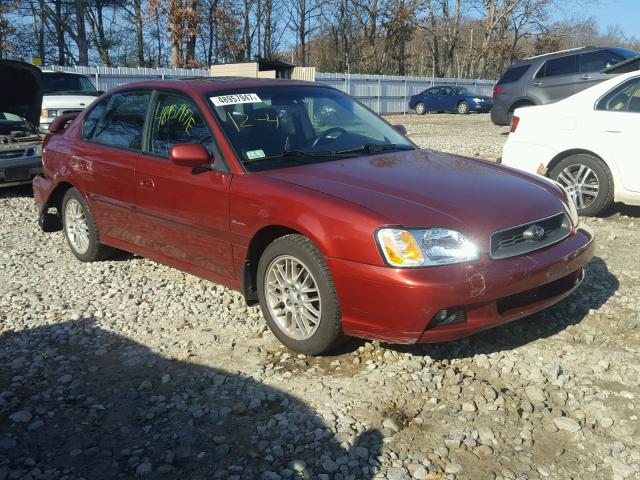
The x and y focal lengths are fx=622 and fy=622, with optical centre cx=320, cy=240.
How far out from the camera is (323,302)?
11.4ft

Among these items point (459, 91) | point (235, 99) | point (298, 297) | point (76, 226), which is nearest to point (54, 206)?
point (76, 226)

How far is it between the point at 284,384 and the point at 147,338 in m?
1.16

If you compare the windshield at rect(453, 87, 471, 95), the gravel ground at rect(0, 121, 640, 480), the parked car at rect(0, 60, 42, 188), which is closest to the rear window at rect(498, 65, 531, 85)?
the parked car at rect(0, 60, 42, 188)

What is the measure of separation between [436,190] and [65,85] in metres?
12.5

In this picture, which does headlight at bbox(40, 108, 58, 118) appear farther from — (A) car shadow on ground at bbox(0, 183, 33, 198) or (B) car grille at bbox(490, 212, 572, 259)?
(B) car grille at bbox(490, 212, 572, 259)

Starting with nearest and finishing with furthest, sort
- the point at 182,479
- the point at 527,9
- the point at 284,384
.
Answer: the point at 182,479 → the point at 284,384 → the point at 527,9

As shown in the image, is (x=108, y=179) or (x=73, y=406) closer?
(x=73, y=406)

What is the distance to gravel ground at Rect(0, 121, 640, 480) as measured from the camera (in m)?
2.72

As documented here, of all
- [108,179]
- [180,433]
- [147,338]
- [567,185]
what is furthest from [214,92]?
[567,185]

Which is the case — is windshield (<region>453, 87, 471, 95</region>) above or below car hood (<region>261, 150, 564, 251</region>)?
above

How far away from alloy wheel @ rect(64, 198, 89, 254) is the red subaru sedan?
0.23 m

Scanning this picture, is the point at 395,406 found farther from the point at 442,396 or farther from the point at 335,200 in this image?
the point at 335,200

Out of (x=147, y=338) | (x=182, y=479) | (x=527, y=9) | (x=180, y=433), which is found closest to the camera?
(x=182, y=479)

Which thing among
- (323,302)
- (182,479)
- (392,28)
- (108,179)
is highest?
A: (392,28)
